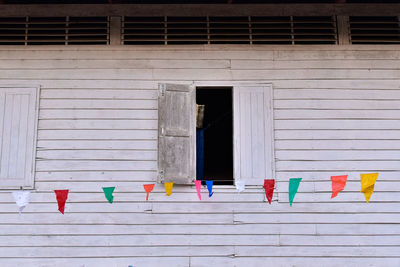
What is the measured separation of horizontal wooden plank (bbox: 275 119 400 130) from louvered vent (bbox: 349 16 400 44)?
1.20m

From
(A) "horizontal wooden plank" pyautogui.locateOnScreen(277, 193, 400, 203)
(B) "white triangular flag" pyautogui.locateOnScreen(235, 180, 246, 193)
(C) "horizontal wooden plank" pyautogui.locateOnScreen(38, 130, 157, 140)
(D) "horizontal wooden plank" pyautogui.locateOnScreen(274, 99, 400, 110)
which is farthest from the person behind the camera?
(D) "horizontal wooden plank" pyautogui.locateOnScreen(274, 99, 400, 110)

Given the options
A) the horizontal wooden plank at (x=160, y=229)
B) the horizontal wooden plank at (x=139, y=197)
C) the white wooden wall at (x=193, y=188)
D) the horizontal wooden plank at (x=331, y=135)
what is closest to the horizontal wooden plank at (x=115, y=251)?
the white wooden wall at (x=193, y=188)

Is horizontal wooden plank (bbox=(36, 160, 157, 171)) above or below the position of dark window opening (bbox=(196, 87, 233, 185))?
below

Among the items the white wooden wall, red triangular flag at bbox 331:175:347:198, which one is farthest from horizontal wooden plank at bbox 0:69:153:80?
red triangular flag at bbox 331:175:347:198

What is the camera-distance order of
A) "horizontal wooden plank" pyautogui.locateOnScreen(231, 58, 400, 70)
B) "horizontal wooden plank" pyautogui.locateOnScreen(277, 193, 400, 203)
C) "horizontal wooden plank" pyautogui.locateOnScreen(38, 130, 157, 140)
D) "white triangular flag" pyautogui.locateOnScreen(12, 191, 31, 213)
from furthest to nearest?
"horizontal wooden plank" pyautogui.locateOnScreen(231, 58, 400, 70) → "horizontal wooden plank" pyautogui.locateOnScreen(38, 130, 157, 140) → "horizontal wooden plank" pyautogui.locateOnScreen(277, 193, 400, 203) → "white triangular flag" pyautogui.locateOnScreen(12, 191, 31, 213)

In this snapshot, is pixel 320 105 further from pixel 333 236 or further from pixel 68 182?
pixel 68 182

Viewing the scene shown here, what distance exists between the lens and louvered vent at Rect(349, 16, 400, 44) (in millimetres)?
6465

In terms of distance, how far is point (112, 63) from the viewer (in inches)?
249

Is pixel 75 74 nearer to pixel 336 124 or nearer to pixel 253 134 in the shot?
pixel 253 134

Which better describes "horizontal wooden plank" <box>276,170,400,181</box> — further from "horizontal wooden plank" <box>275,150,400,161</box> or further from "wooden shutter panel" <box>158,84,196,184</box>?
"wooden shutter panel" <box>158,84,196,184</box>

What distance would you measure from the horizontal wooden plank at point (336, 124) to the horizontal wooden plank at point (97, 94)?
1897mm

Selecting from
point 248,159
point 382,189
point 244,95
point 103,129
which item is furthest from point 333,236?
point 103,129

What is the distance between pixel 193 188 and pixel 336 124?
219cm

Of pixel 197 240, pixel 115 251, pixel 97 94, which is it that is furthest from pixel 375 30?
pixel 115 251
